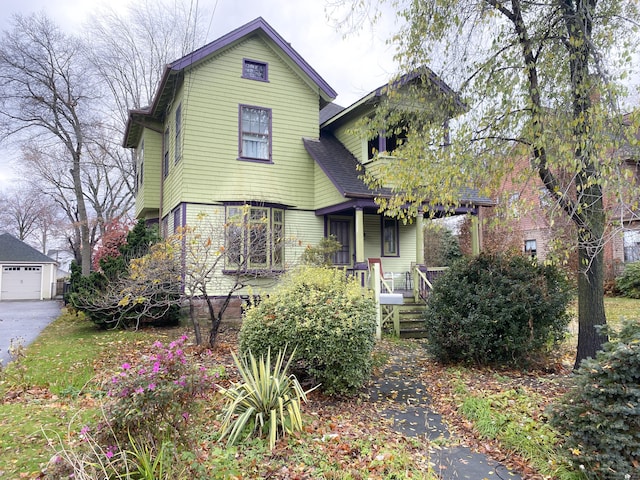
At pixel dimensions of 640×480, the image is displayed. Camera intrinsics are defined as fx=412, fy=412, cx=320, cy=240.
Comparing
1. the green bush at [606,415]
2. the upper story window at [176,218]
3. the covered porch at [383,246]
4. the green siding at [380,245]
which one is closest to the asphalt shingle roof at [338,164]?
the covered porch at [383,246]

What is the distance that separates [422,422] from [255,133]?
10058 mm

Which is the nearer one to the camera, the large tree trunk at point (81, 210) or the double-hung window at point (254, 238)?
the double-hung window at point (254, 238)

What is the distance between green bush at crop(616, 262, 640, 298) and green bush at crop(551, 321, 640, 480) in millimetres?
16348

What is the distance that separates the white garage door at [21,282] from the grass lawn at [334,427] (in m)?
23.6

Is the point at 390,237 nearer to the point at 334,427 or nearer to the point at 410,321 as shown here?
the point at 410,321

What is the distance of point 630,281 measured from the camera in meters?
17.0

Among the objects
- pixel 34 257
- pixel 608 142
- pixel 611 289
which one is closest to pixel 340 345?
pixel 608 142

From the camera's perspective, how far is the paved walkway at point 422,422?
3738 millimetres

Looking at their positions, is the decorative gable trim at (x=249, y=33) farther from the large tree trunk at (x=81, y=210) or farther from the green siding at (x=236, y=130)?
the large tree trunk at (x=81, y=210)

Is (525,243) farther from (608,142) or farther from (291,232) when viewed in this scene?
(608,142)

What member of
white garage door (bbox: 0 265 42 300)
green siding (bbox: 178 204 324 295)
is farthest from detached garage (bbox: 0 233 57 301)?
green siding (bbox: 178 204 324 295)

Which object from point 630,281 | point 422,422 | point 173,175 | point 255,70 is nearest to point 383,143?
point 255,70

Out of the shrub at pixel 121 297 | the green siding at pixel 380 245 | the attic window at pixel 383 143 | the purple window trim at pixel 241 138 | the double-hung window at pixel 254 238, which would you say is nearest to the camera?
the double-hung window at pixel 254 238

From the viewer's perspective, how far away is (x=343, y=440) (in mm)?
4203
